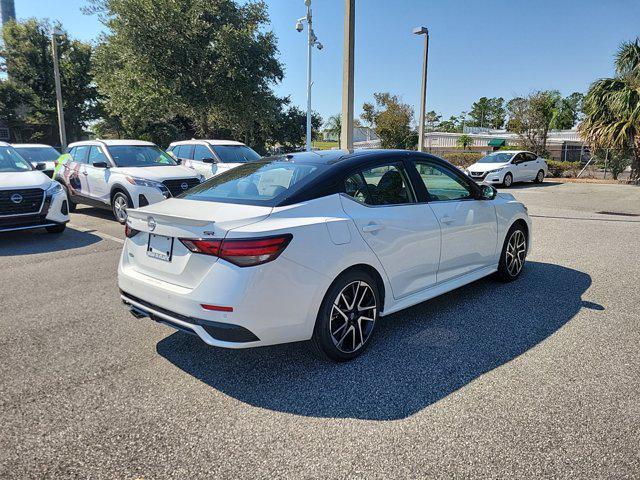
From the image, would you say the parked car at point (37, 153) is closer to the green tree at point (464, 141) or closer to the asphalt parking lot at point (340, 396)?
the asphalt parking lot at point (340, 396)

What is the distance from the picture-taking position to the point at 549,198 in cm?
1586

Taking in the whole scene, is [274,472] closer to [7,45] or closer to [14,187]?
[14,187]

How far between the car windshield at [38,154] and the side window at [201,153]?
16.1ft

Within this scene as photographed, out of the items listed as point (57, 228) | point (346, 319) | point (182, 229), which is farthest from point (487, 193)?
point (57, 228)

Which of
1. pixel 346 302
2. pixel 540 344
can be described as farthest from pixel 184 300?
pixel 540 344

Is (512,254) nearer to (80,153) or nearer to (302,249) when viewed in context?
(302,249)

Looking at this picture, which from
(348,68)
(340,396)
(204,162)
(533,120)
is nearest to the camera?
(340,396)

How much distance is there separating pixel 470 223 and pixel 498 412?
2190mm

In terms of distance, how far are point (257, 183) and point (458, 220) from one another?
6.48 ft

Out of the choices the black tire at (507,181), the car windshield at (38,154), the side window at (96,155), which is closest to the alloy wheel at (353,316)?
the side window at (96,155)

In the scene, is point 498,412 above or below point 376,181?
below

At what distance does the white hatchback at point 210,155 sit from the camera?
11852 millimetres

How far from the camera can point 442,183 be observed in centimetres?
461

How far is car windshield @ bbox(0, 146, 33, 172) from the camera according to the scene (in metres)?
8.64
